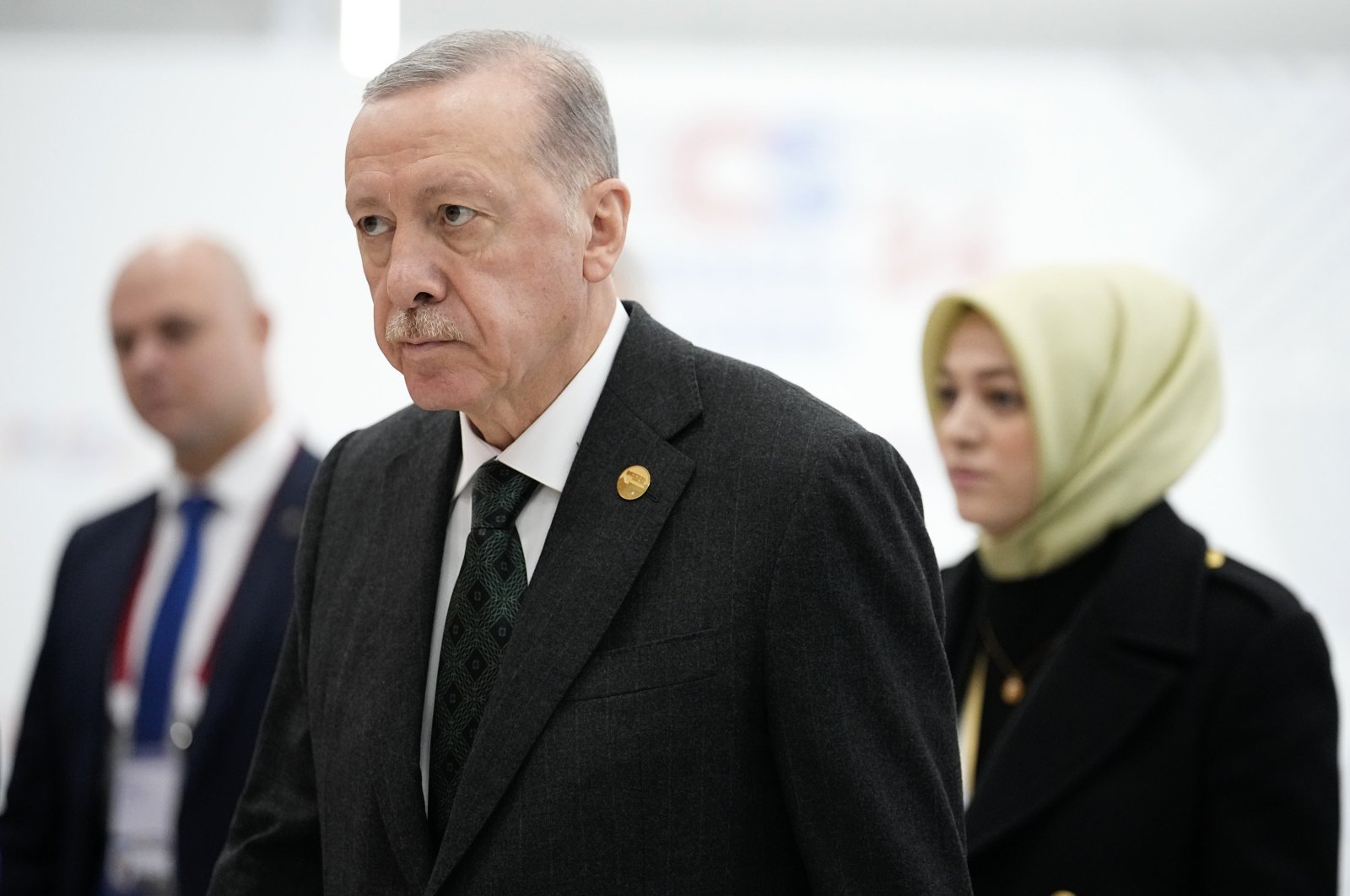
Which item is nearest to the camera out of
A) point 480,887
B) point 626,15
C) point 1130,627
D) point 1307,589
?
Answer: point 480,887

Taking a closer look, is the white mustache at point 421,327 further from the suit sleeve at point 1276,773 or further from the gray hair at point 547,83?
the suit sleeve at point 1276,773

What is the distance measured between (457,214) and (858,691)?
602mm

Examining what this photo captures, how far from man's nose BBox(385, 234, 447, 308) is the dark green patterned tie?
0.72 feet

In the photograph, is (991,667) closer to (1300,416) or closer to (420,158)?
(420,158)

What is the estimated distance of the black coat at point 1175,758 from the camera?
2.01 m

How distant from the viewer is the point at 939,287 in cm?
381

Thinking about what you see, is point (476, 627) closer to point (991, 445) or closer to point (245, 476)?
point (991, 445)

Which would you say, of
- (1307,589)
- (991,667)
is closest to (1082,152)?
(1307,589)

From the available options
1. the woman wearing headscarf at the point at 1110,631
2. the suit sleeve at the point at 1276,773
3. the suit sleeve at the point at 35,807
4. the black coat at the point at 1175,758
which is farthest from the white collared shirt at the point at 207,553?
the suit sleeve at the point at 1276,773

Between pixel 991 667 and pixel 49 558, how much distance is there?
296cm

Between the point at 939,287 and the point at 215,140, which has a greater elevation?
the point at 215,140

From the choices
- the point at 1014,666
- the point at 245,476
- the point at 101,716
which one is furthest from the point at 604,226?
the point at 101,716

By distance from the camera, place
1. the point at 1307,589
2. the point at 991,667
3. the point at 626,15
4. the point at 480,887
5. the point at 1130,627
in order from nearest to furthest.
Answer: the point at 480,887
the point at 1130,627
the point at 991,667
the point at 1307,589
the point at 626,15

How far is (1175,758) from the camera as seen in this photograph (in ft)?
6.83
